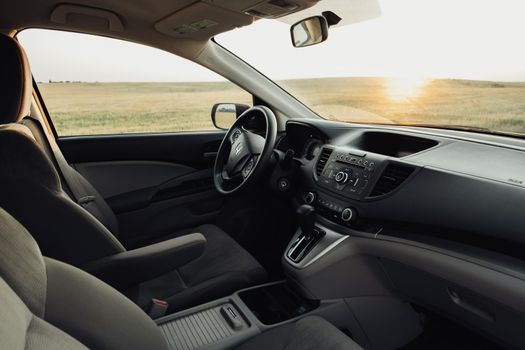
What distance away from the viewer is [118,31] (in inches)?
95.0

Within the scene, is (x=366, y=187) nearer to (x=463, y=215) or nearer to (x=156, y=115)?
(x=463, y=215)

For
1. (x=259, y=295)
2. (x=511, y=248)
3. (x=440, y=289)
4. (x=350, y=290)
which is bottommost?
(x=259, y=295)

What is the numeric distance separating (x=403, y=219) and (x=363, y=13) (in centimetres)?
142

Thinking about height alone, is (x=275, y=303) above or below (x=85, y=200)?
below

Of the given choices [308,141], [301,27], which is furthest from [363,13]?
[308,141]

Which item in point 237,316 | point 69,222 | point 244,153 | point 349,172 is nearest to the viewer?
point 69,222

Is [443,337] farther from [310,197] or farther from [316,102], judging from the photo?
[316,102]

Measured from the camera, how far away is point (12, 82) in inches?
67.1

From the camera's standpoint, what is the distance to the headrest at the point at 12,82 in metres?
1.69

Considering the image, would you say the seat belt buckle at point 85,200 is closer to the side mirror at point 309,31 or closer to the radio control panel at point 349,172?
the radio control panel at point 349,172

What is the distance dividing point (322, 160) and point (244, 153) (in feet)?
1.61

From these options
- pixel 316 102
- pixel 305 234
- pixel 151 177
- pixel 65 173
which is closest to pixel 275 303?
pixel 305 234

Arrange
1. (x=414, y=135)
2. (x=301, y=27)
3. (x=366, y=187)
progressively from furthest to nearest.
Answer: (x=301, y=27) < (x=414, y=135) < (x=366, y=187)

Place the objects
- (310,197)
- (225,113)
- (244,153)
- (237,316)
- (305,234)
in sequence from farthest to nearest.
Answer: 1. (225,113)
2. (244,153)
3. (310,197)
4. (305,234)
5. (237,316)
